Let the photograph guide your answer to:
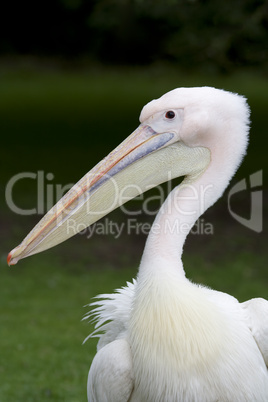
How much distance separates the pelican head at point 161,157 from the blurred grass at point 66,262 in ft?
7.16

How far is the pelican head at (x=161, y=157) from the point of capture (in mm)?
3469

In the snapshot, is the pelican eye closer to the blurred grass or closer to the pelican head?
the pelican head

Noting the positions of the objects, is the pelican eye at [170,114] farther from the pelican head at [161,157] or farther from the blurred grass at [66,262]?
the blurred grass at [66,262]

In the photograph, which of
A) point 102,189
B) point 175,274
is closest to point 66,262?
point 102,189

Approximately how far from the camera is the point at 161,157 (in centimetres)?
359

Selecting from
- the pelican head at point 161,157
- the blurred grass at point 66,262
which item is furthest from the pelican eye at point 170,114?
the blurred grass at point 66,262

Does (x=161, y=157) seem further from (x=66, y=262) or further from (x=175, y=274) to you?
(x=66, y=262)

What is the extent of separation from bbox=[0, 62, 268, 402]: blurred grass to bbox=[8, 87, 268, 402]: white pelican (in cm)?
204

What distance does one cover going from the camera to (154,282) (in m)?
3.40

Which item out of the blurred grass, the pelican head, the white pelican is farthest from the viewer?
the blurred grass

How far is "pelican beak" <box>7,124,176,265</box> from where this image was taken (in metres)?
3.52

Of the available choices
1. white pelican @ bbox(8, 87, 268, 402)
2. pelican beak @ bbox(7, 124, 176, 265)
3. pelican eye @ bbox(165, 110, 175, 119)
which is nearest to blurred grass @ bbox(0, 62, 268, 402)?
white pelican @ bbox(8, 87, 268, 402)

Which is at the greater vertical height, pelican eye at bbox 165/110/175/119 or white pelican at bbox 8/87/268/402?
pelican eye at bbox 165/110/175/119

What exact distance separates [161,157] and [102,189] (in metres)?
0.34
